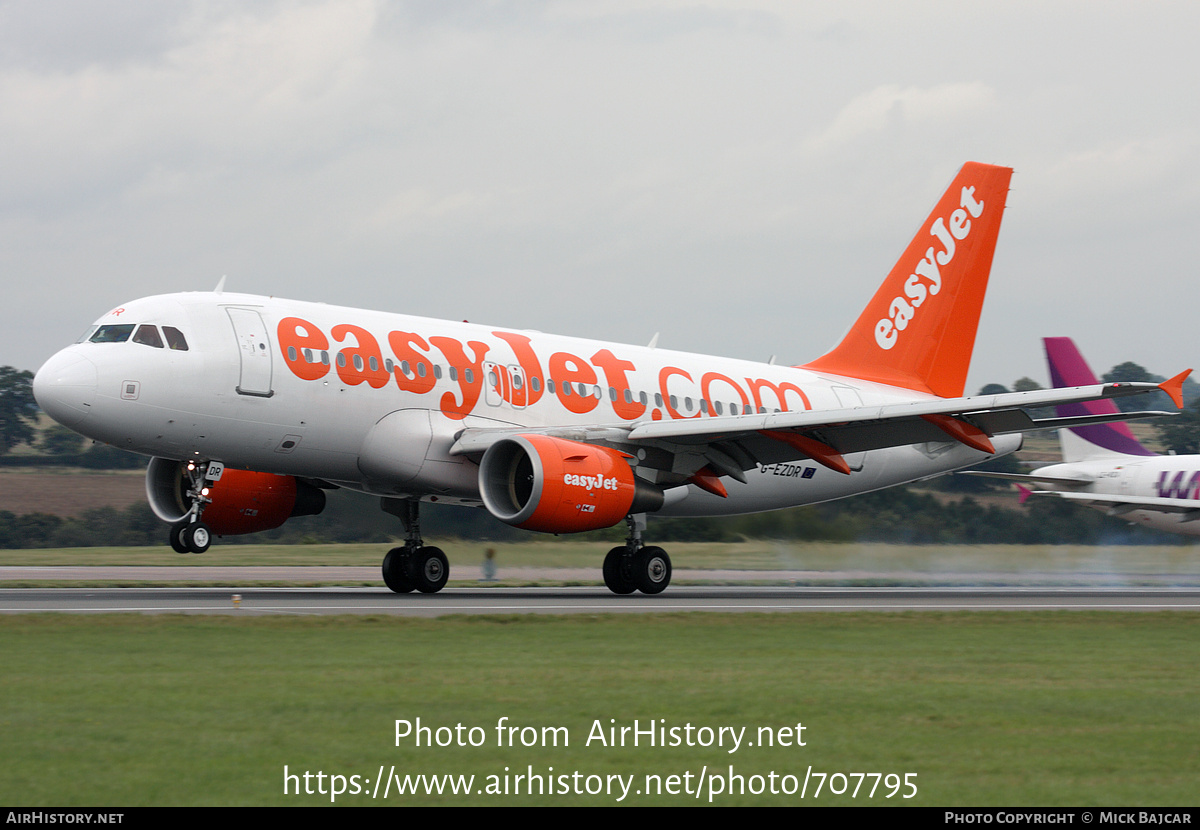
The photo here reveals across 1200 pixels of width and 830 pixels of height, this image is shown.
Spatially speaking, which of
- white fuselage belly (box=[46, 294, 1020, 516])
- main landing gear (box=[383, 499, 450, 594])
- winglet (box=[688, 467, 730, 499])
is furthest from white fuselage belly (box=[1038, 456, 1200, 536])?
main landing gear (box=[383, 499, 450, 594])

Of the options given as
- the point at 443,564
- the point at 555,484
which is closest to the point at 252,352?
the point at 555,484

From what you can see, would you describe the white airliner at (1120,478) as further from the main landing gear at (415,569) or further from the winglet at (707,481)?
the main landing gear at (415,569)

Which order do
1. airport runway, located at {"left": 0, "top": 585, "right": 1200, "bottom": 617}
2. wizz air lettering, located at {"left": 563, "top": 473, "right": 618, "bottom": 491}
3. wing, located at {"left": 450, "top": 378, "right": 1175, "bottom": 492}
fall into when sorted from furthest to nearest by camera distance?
wing, located at {"left": 450, "top": 378, "right": 1175, "bottom": 492} → wizz air lettering, located at {"left": 563, "top": 473, "right": 618, "bottom": 491} → airport runway, located at {"left": 0, "top": 585, "right": 1200, "bottom": 617}

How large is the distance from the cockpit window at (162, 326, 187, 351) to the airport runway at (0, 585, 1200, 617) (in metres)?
3.86

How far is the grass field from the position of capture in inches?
294

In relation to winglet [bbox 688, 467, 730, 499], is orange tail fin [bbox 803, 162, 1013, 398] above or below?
above

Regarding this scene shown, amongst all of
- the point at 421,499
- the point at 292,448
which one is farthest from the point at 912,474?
the point at 292,448

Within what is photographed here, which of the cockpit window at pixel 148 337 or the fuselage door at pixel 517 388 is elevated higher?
the cockpit window at pixel 148 337

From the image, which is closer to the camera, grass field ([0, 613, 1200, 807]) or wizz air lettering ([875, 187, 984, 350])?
grass field ([0, 613, 1200, 807])

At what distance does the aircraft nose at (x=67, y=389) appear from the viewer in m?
19.9

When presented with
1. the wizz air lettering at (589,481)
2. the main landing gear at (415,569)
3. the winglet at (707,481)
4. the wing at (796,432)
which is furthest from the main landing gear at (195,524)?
the winglet at (707,481)

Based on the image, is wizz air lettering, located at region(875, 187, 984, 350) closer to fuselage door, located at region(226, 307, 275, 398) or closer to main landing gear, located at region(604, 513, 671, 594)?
main landing gear, located at region(604, 513, 671, 594)

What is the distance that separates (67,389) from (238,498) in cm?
493

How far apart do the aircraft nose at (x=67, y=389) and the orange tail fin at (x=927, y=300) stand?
51.4 feet
